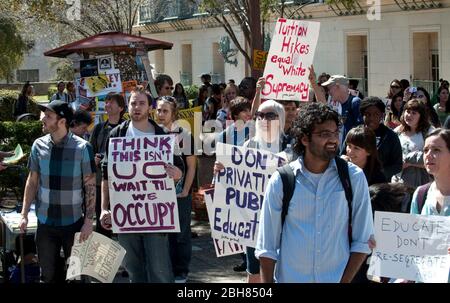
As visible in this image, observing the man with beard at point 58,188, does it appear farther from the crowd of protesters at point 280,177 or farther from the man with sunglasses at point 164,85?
the man with sunglasses at point 164,85

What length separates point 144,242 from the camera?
7.10m

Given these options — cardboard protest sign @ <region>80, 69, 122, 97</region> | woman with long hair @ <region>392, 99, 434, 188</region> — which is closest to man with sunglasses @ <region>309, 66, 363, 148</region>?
woman with long hair @ <region>392, 99, 434, 188</region>

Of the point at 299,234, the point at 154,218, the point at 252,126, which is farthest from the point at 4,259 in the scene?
the point at 299,234

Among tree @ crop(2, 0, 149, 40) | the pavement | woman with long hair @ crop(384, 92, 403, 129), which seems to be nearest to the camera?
the pavement

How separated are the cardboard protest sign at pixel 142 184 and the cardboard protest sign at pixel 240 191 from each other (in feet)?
1.19

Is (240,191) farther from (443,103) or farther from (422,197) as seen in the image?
(443,103)

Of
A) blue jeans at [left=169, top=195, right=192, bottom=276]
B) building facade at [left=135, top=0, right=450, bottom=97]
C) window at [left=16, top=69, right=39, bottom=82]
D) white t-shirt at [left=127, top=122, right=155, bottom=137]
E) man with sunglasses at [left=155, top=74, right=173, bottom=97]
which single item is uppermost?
window at [left=16, top=69, right=39, bottom=82]

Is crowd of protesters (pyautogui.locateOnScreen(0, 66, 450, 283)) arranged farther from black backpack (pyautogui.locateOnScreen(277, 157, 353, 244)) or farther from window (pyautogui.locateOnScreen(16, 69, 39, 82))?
window (pyautogui.locateOnScreen(16, 69, 39, 82))

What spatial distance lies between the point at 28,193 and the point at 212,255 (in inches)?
129

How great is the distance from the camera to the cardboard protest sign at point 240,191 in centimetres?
696

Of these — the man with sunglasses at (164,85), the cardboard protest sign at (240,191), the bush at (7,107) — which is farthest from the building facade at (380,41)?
the cardboard protest sign at (240,191)

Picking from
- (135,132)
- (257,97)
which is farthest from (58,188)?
(257,97)

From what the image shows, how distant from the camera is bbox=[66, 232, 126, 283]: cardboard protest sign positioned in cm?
698
